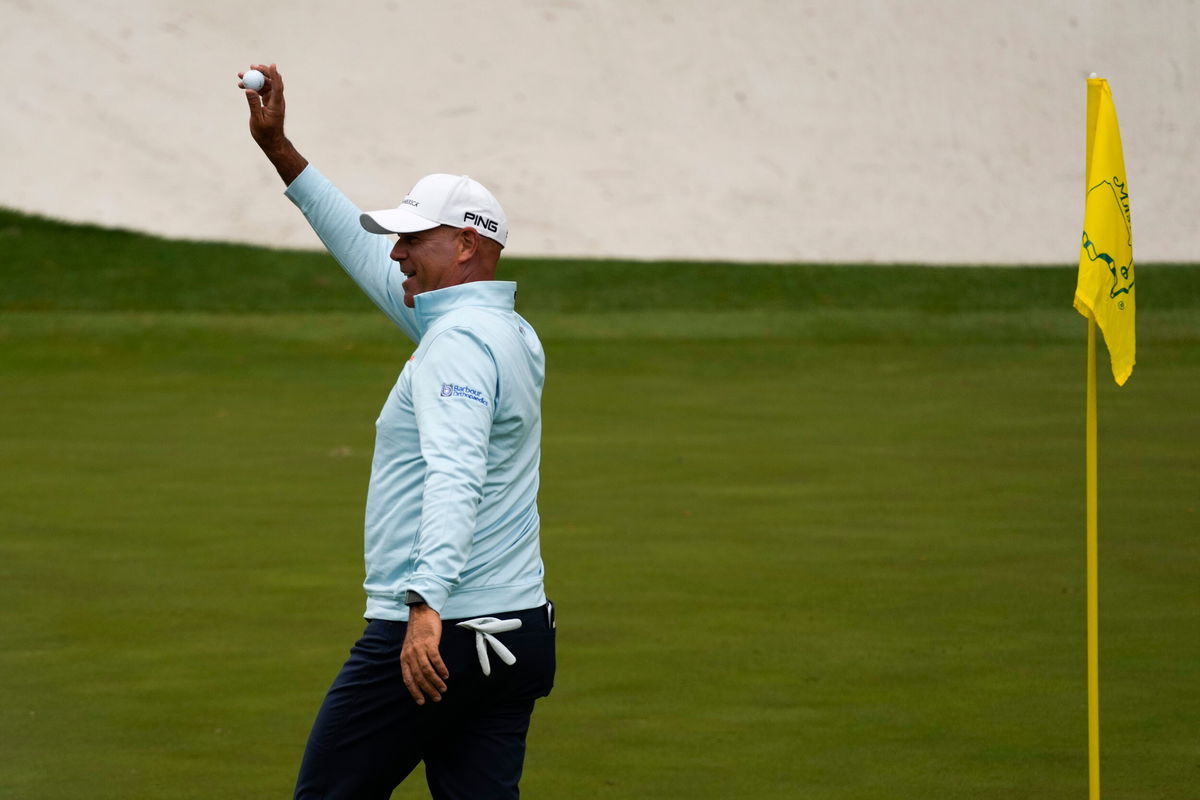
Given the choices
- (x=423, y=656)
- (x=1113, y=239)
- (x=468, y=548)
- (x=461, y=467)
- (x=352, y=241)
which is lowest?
(x=423, y=656)

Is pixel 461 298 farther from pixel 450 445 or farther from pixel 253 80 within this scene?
pixel 253 80

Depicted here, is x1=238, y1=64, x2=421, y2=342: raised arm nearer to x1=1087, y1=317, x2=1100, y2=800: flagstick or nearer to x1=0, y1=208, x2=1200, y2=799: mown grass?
x1=0, y1=208, x2=1200, y2=799: mown grass

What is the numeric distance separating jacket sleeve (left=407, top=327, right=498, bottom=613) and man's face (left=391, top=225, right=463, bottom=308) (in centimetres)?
20

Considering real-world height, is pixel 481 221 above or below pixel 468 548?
above

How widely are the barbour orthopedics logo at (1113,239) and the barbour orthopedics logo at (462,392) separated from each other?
2078 mm

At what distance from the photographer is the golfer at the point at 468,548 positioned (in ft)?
13.2

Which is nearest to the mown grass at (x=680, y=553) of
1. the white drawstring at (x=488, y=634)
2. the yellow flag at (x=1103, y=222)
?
the yellow flag at (x=1103, y=222)

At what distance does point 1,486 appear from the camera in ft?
35.5

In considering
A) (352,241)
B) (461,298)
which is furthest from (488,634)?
(352,241)

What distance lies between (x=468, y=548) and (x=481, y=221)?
707 mm

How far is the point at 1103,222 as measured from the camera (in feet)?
17.9

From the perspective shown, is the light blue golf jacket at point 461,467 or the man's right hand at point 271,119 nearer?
the light blue golf jacket at point 461,467

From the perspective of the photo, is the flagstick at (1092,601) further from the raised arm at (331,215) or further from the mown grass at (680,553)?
the raised arm at (331,215)

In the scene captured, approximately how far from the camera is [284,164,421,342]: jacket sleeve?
4.82 meters
